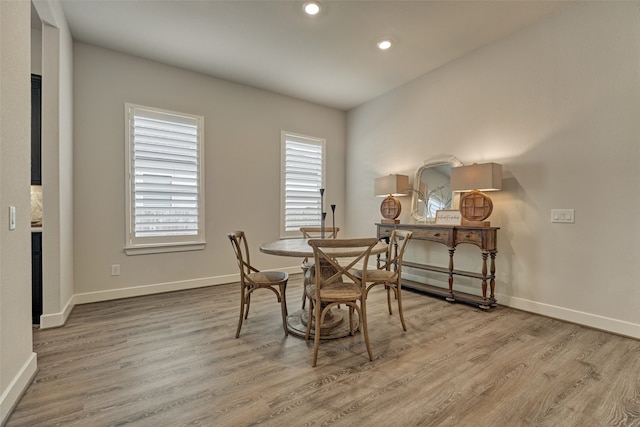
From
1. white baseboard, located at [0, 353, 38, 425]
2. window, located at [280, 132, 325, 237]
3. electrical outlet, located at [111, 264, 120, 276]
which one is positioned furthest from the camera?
window, located at [280, 132, 325, 237]

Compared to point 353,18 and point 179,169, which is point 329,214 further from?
point 353,18

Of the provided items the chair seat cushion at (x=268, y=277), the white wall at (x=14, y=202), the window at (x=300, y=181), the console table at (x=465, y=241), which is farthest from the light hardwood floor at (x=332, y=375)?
the window at (x=300, y=181)

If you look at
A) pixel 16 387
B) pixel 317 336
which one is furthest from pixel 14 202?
pixel 317 336

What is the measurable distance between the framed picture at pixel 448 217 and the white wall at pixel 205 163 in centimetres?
215

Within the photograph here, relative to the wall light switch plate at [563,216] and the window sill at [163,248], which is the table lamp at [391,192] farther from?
the window sill at [163,248]

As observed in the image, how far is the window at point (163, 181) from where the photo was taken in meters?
3.60

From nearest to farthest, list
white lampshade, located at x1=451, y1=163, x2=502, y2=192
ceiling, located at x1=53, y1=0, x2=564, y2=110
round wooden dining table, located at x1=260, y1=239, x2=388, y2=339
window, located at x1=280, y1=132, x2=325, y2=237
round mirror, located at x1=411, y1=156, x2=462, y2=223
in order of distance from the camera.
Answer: round wooden dining table, located at x1=260, y1=239, x2=388, y2=339 → ceiling, located at x1=53, y1=0, x2=564, y2=110 → white lampshade, located at x1=451, y1=163, x2=502, y2=192 → round mirror, located at x1=411, y1=156, x2=462, y2=223 → window, located at x1=280, y1=132, x2=325, y2=237

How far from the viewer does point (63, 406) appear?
1.60 m

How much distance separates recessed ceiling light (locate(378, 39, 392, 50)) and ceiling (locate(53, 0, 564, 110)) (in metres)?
0.07

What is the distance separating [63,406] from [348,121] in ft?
17.2

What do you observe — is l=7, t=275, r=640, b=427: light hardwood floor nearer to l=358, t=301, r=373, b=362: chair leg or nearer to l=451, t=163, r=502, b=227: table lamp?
l=358, t=301, r=373, b=362: chair leg

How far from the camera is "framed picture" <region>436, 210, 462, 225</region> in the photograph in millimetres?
3589

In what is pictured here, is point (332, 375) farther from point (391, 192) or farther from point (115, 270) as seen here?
point (115, 270)

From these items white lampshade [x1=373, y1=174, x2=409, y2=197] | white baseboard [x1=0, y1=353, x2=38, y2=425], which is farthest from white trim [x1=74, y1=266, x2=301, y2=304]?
white lampshade [x1=373, y1=174, x2=409, y2=197]
